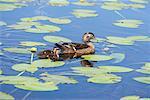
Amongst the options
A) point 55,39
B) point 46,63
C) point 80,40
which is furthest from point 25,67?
point 80,40

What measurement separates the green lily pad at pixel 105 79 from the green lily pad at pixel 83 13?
192 centimetres

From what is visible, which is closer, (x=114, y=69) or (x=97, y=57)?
(x=114, y=69)

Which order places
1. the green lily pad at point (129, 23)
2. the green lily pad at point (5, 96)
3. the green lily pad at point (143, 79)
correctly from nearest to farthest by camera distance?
the green lily pad at point (5, 96), the green lily pad at point (143, 79), the green lily pad at point (129, 23)

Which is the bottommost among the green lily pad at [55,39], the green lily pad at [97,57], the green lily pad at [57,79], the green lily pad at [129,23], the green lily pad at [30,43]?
the green lily pad at [57,79]

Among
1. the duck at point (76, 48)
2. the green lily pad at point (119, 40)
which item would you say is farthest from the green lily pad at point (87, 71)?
the green lily pad at point (119, 40)

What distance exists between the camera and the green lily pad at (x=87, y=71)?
3323 millimetres

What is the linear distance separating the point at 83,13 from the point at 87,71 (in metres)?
1.92

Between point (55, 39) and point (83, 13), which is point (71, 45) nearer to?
point (55, 39)

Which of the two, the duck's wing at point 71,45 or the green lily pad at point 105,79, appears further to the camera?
the duck's wing at point 71,45

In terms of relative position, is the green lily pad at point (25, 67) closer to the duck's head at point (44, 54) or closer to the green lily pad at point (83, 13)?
the duck's head at point (44, 54)

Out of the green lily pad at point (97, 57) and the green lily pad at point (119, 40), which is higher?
the green lily pad at point (119, 40)

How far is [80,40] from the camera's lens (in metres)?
4.23

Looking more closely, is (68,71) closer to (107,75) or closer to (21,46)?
(107,75)

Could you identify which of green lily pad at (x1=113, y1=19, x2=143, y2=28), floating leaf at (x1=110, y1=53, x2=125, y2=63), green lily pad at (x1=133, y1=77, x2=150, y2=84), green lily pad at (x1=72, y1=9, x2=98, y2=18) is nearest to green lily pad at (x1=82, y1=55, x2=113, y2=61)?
floating leaf at (x1=110, y1=53, x2=125, y2=63)
